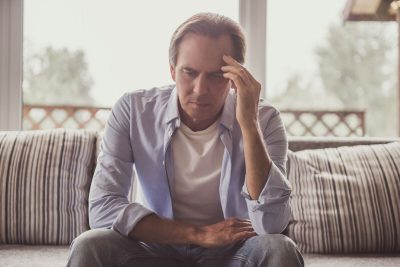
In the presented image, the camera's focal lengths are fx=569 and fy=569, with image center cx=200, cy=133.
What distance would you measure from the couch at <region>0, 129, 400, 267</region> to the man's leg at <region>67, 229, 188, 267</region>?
0.43 metres

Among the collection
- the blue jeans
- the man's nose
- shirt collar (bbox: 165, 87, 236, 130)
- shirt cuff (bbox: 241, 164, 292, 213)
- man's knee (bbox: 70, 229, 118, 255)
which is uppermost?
the man's nose

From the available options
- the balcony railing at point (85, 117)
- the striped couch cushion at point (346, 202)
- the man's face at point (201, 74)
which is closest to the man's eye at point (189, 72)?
the man's face at point (201, 74)

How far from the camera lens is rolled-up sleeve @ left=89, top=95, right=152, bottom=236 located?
145 centimetres

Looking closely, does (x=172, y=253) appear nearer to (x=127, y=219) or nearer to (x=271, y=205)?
(x=127, y=219)

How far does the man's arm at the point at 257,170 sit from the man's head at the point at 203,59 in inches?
1.6

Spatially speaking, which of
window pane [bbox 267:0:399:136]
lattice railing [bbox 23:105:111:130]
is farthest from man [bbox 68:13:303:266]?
window pane [bbox 267:0:399:136]

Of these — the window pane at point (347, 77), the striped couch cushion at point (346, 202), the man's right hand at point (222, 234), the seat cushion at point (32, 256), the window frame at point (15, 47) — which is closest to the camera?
the man's right hand at point (222, 234)

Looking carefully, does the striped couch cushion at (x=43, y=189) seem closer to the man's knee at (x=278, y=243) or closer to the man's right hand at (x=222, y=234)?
the man's right hand at (x=222, y=234)

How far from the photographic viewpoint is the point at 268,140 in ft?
5.33

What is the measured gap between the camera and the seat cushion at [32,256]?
5.53 feet

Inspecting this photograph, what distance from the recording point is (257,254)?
1.36 meters

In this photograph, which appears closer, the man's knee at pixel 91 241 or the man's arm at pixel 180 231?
the man's knee at pixel 91 241

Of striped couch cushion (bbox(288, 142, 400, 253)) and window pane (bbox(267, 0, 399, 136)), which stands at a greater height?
window pane (bbox(267, 0, 399, 136))

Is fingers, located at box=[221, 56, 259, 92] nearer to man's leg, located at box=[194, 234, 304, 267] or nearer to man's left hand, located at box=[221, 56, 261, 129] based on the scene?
man's left hand, located at box=[221, 56, 261, 129]
